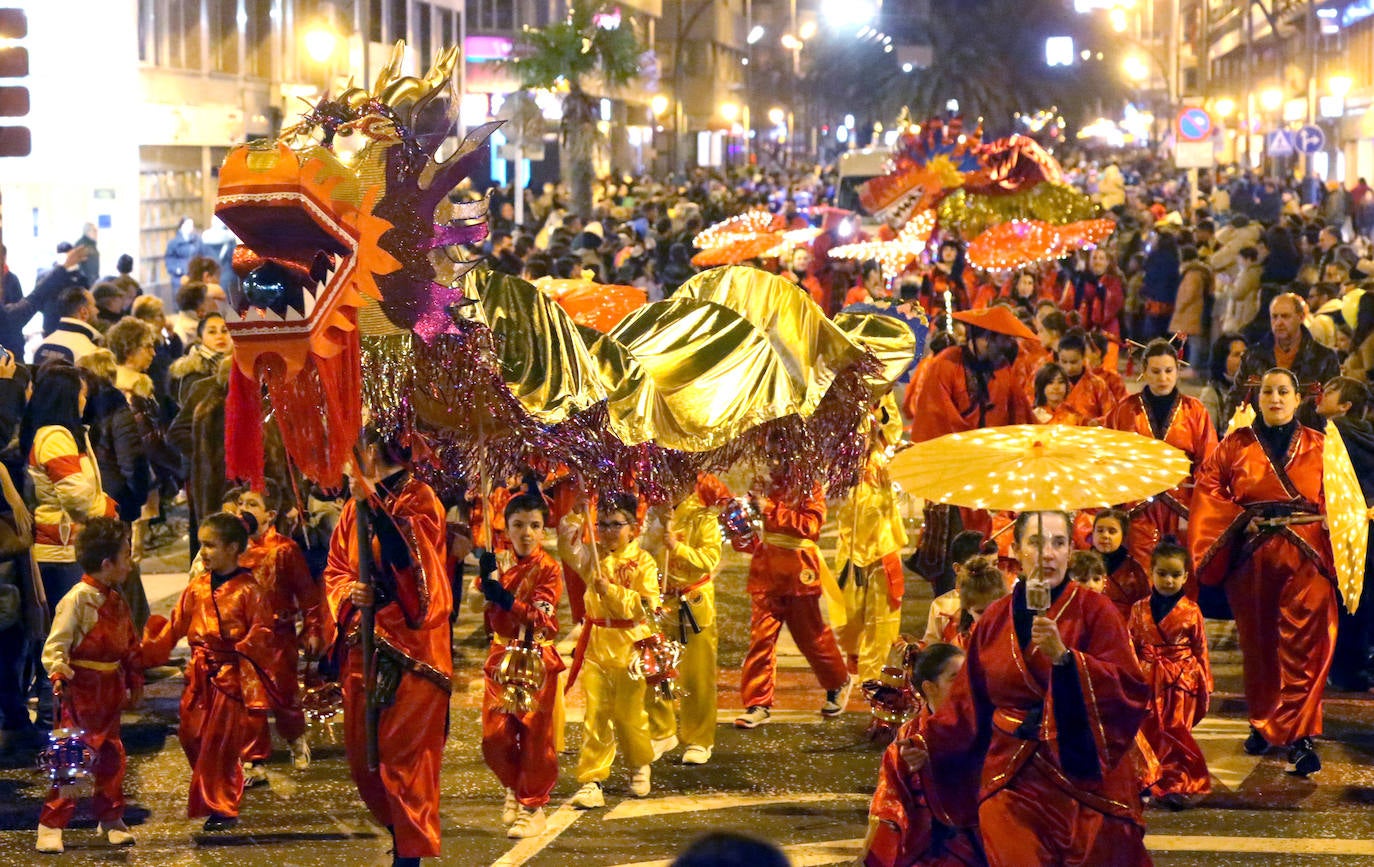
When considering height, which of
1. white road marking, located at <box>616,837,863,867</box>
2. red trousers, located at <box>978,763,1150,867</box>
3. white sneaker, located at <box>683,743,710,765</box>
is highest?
red trousers, located at <box>978,763,1150,867</box>

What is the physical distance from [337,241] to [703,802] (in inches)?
130

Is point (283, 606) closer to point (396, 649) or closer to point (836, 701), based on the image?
point (396, 649)

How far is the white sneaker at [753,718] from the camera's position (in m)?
9.92

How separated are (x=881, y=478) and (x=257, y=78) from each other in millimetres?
26832

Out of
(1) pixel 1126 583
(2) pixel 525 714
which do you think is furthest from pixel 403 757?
(1) pixel 1126 583

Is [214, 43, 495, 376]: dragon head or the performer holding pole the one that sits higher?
[214, 43, 495, 376]: dragon head

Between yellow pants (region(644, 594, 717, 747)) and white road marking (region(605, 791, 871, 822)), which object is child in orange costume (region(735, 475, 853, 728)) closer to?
yellow pants (region(644, 594, 717, 747))

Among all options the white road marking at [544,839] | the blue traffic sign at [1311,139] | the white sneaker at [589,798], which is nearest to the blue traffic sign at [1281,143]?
the blue traffic sign at [1311,139]

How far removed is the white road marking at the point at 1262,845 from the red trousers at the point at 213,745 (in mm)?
3657

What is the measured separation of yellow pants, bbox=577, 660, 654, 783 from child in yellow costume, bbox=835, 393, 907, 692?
6.58 ft

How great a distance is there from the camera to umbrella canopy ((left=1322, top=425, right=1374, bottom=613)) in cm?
881

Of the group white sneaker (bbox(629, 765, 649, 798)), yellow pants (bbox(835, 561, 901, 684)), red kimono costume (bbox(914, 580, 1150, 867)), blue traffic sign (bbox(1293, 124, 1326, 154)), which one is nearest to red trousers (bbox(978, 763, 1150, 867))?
red kimono costume (bbox(914, 580, 1150, 867))

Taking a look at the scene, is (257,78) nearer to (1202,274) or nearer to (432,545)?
(1202,274)

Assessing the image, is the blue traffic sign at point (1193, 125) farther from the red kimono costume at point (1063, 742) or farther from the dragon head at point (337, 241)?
the red kimono costume at point (1063, 742)
